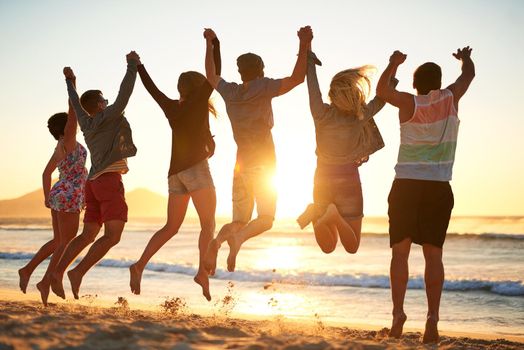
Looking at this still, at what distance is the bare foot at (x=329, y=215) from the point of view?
701 cm

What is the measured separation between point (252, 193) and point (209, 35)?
1.83 m

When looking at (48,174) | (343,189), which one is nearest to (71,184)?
(48,174)

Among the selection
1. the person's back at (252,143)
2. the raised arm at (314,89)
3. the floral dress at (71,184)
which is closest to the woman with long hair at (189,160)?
the person's back at (252,143)

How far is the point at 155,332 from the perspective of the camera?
574 cm

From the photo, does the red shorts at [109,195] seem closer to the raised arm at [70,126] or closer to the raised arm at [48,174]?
the raised arm at [70,126]

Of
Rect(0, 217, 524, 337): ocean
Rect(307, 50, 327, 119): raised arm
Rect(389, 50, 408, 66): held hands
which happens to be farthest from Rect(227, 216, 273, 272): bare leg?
Rect(0, 217, 524, 337): ocean

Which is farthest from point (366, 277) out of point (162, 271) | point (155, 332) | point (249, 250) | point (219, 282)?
point (155, 332)

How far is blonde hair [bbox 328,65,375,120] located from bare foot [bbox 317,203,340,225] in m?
0.98

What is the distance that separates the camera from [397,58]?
6.40m

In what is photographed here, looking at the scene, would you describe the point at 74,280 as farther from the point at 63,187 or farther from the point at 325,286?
the point at 325,286

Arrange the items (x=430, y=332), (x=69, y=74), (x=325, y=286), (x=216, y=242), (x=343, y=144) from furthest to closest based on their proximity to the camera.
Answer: (x=325, y=286) < (x=69, y=74) < (x=343, y=144) < (x=216, y=242) < (x=430, y=332)

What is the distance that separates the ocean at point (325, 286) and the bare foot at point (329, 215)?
3019mm

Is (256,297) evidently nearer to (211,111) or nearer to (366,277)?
(366,277)

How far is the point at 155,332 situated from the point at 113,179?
2223 millimetres
